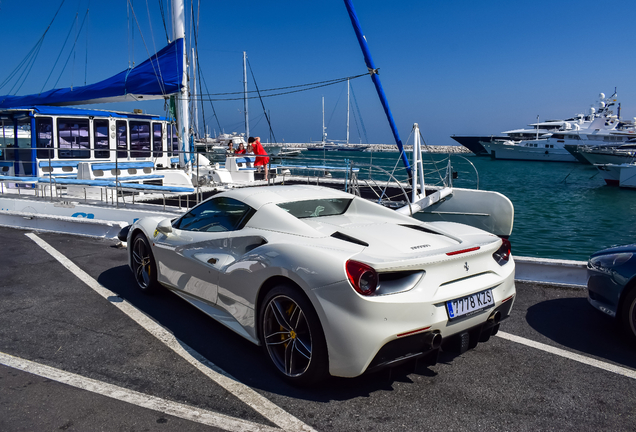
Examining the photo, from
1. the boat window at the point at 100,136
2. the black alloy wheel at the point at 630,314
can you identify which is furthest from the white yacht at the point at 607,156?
the black alloy wheel at the point at 630,314

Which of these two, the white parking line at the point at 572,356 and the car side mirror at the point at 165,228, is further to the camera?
the car side mirror at the point at 165,228

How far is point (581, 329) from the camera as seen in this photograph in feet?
14.3

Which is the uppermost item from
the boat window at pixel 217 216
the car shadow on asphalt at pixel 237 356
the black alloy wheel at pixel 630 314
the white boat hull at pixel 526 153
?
the white boat hull at pixel 526 153

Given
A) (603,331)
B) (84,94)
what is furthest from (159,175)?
(603,331)

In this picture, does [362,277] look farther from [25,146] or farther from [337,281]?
[25,146]

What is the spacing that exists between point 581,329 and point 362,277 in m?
2.74

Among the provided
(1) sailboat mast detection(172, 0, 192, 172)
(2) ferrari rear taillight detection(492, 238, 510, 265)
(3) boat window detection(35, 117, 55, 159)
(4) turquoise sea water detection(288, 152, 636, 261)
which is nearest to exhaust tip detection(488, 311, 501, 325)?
(2) ferrari rear taillight detection(492, 238, 510, 265)

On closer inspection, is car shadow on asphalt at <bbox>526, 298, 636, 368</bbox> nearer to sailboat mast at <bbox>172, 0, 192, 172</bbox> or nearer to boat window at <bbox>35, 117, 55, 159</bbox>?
sailboat mast at <bbox>172, 0, 192, 172</bbox>

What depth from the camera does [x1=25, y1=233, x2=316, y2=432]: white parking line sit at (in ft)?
9.16

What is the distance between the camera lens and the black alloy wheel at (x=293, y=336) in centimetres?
296

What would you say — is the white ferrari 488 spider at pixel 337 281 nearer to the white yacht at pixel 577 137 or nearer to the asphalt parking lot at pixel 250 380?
the asphalt parking lot at pixel 250 380

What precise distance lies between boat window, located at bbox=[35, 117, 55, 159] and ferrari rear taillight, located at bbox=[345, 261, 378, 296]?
12.8 m

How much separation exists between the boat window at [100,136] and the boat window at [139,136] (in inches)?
32.8

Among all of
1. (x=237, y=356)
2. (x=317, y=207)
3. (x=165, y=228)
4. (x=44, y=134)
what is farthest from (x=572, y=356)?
(x=44, y=134)
